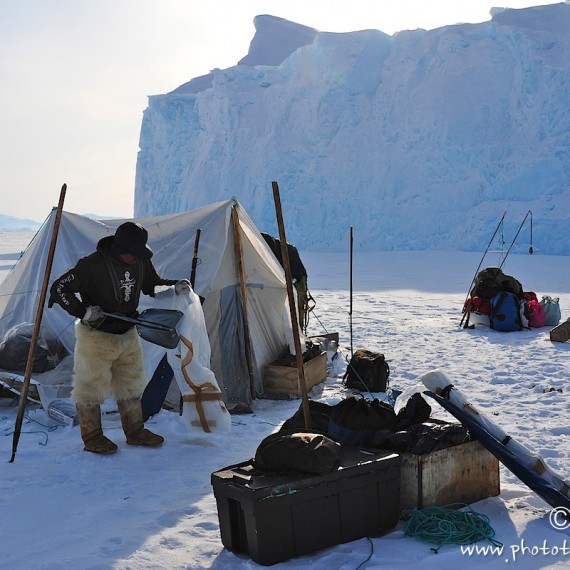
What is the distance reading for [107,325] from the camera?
4551mm

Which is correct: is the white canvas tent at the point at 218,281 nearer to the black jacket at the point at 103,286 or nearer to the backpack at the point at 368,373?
the backpack at the point at 368,373

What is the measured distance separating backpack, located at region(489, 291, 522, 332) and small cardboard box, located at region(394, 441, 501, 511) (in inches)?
244

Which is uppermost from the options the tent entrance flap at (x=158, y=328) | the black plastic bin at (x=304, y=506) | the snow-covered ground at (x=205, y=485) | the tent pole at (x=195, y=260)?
the tent pole at (x=195, y=260)

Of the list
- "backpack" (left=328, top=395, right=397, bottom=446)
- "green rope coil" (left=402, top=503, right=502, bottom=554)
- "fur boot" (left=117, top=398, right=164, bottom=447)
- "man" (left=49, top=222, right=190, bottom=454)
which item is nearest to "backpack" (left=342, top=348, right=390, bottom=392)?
"fur boot" (left=117, top=398, right=164, bottom=447)

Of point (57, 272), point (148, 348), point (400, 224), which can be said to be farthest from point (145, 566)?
point (400, 224)

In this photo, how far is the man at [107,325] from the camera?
4.40 m

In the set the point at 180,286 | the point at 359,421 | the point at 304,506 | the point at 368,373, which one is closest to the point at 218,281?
the point at 180,286

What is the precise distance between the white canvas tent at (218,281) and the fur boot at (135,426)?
114cm

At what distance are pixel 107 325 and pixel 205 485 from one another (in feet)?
4.00

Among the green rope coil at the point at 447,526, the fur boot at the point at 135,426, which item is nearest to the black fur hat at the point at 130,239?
the fur boot at the point at 135,426

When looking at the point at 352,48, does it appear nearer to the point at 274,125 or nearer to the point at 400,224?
the point at 274,125

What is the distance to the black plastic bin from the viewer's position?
298 centimetres

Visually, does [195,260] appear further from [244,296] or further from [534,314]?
[534,314]

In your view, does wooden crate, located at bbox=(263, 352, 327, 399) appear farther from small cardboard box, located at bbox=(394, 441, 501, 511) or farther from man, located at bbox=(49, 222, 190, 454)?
small cardboard box, located at bbox=(394, 441, 501, 511)
